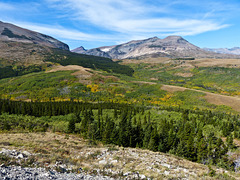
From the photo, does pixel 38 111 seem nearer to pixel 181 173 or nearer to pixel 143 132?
pixel 143 132

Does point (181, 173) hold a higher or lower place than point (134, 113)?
higher

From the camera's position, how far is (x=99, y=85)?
534 ft

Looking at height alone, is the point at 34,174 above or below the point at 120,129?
above

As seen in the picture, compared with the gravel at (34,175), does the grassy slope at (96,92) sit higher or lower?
lower

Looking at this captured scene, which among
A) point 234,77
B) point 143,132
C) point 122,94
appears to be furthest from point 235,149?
point 234,77

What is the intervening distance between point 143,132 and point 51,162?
1671 inches

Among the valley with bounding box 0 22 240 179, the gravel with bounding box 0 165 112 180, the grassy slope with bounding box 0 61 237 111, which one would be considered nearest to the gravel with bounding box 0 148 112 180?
the gravel with bounding box 0 165 112 180

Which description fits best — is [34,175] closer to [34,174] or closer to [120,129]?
[34,174]

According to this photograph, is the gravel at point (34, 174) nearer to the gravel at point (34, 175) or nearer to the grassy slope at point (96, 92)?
the gravel at point (34, 175)

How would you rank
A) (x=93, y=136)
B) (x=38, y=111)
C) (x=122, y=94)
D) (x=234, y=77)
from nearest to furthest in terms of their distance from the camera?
(x=93, y=136)
(x=38, y=111)
(x=122, y=94)
(x=234, y=77)

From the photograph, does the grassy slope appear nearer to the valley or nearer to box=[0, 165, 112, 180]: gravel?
the valley

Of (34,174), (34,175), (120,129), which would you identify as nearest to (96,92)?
(120,129)

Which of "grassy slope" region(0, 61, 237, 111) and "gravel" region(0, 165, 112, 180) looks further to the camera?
"grassy slope" region(0, 61, 237, 111)

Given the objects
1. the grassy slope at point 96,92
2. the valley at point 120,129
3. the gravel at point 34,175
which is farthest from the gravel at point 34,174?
the grassy slope at point 96,92
